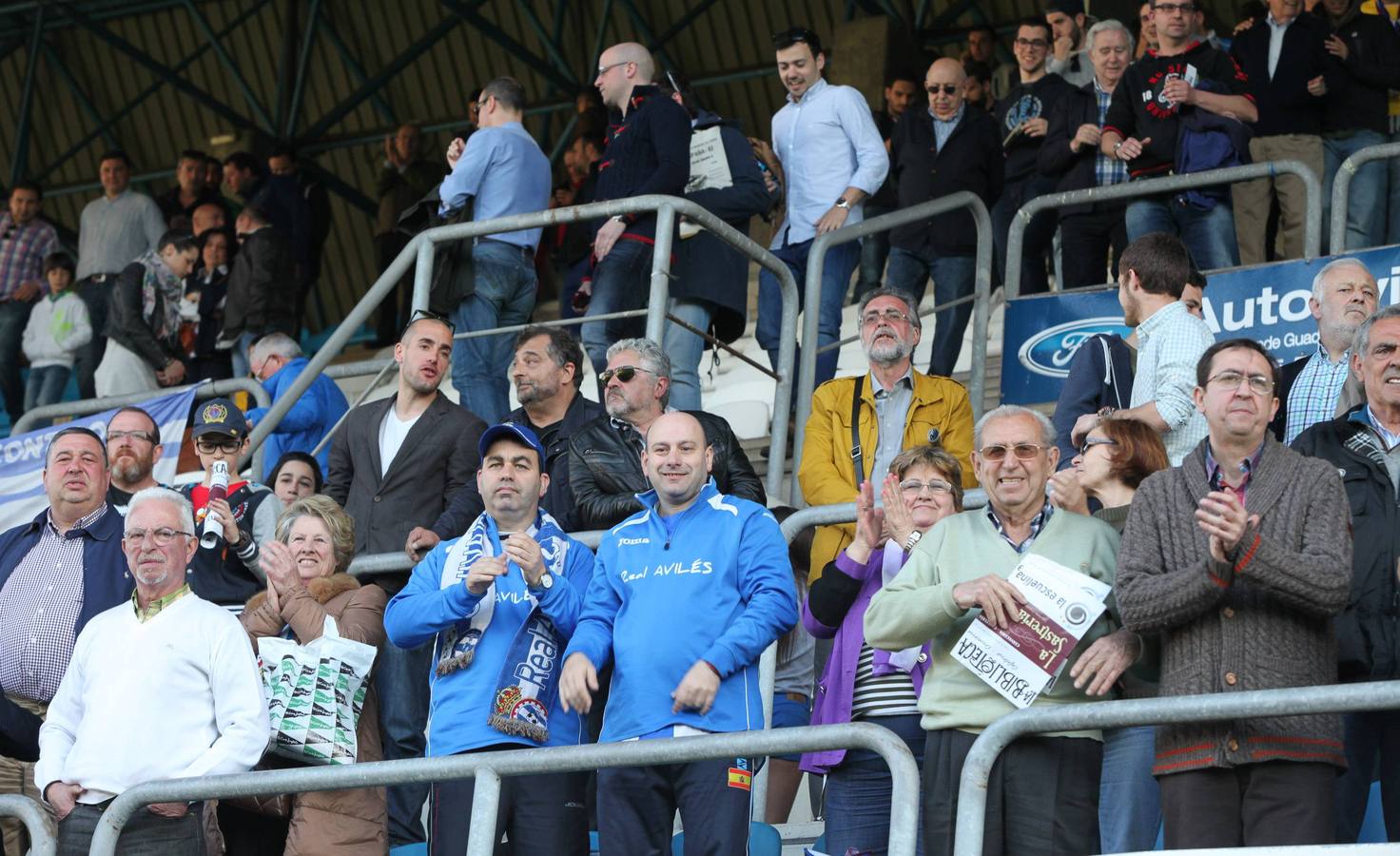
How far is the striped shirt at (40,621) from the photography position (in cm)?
712

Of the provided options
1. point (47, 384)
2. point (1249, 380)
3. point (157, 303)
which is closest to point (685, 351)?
point (1249, 380)

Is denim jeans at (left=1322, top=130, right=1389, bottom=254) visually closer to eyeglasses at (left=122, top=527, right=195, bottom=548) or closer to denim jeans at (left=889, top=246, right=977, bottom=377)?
denim jeans at (left=889, top=246, right=977, bottom=377)

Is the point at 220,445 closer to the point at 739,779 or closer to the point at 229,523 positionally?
the point at 229,523

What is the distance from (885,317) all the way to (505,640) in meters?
2.34

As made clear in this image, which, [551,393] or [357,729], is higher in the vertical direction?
[551,393]

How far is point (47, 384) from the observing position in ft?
45.8

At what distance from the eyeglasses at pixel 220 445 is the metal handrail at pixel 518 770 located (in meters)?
3.03

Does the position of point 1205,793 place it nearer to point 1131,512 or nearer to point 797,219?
point 1131,512

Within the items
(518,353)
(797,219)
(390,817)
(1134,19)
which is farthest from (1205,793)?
(1134,19)

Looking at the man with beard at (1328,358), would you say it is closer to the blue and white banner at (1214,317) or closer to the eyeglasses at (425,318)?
the blue and white banner at (1214,317)

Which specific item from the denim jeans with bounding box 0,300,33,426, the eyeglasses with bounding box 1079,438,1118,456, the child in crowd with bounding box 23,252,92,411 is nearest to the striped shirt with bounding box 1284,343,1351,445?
the eyeglasses with bounding box 1079,438,1118,456

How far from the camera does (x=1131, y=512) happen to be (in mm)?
5301

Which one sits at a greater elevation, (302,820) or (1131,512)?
(1131,512)

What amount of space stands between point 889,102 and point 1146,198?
3.09 metres
